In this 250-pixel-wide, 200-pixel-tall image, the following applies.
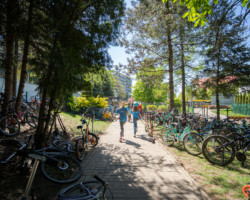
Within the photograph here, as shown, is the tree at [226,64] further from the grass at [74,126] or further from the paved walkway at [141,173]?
the grass at [74,126]

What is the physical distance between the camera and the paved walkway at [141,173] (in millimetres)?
2881

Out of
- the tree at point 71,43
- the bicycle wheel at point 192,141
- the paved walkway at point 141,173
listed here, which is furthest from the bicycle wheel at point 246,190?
the tree at point 71,43

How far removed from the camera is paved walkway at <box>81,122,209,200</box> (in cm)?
288

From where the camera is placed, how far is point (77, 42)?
13.5 ft

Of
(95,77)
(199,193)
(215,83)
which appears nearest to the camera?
(199,193)

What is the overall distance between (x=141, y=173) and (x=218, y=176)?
6.00 ft

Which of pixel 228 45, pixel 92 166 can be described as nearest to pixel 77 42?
pixel 92 166

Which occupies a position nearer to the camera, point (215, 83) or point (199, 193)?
point (199, 193)

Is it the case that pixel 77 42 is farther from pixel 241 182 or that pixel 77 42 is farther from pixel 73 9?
pixel 241 182

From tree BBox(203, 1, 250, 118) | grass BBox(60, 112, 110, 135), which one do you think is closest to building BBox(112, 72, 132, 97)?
grass BBox(60, 112, 110, 135)

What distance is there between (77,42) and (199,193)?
4.50m

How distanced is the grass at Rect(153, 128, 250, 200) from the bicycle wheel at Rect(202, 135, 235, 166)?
0.16m

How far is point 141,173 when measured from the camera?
3.74 metres

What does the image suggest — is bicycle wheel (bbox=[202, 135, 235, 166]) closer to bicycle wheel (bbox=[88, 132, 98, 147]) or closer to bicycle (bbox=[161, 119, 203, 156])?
bicycle (bbox=[161, 119, 203, 156])
